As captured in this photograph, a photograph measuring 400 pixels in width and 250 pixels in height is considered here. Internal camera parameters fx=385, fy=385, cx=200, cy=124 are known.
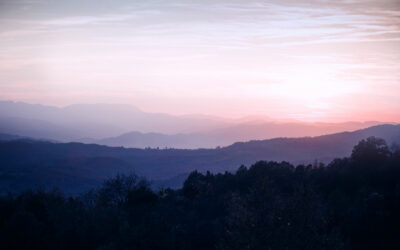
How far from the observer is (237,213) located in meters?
13.9

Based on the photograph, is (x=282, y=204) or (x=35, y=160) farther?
(x=35, y=160)

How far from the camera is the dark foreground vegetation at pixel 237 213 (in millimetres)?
13641

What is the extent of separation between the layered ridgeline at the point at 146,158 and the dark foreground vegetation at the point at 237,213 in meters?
41.8

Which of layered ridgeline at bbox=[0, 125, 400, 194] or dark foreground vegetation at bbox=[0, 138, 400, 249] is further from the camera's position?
layered ridgeline at bbox=[0, 125, 400, 194]

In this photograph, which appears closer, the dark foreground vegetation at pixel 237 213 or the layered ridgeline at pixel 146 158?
the dark foreground vegetation at pixel 237 213

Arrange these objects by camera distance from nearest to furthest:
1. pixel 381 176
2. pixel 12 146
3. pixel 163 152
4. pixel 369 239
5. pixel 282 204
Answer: pixel 282 204 → pixel 369 239 → pixel 381 176 → pixel 12 146 → pixel 163 152

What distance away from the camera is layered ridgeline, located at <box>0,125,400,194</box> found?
3332 inches

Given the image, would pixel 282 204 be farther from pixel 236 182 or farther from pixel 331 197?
pixel 236 182

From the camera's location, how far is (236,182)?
133ft

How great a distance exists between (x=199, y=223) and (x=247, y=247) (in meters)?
15.2

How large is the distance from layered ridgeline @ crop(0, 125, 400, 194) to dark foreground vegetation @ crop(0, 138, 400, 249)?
Answer: 4176 cm

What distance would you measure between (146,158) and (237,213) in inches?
4240

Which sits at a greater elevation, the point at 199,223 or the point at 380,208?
the point at 380,208

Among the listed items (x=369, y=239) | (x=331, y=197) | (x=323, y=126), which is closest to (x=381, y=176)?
(x=331, y=197)
